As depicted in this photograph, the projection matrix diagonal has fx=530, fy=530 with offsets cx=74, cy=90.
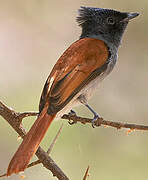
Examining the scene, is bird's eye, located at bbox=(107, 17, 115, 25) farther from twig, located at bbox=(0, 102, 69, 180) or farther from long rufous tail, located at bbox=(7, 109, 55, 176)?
twig, located at bbox=(0, 102, 69, 180)

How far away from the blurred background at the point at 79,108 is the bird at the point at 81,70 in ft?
3.84

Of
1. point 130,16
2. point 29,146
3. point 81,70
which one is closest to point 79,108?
point 130,16

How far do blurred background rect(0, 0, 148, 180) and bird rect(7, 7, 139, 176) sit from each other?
3.84ft

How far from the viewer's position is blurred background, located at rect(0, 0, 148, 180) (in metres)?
5.48

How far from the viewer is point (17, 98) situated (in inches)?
225

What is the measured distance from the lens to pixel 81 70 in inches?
163

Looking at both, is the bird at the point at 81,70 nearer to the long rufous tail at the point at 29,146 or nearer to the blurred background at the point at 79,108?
the long rufous tail at the point at 29,146

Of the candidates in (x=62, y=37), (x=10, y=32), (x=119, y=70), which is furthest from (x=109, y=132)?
(x=10, y=32)

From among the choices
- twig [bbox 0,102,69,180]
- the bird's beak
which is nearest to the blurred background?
the bird's beak

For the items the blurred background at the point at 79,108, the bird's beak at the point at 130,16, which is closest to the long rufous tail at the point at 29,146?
the bird's beak at the point at 130,16

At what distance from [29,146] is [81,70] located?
43.7 inches

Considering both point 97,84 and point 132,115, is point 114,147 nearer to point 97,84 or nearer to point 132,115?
point 132,115

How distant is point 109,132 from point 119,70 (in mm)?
1034

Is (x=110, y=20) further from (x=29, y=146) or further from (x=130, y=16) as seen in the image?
(x=29, y=146)
